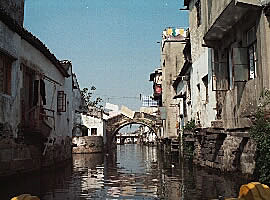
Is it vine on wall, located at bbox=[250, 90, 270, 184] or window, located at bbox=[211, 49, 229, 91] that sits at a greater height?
window, located at bbox=[211, 49, 229, 91]

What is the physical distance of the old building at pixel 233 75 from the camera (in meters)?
9.67

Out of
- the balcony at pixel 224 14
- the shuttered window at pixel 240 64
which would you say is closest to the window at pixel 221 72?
the balcony at pixel 224 14

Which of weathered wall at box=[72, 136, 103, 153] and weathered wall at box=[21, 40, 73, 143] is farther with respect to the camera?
weathered wall at box=[72, 136, 103, 153]

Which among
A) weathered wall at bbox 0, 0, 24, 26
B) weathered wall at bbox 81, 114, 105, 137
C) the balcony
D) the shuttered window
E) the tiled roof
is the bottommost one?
weathered wall at bbox 81, 114, 105, 137

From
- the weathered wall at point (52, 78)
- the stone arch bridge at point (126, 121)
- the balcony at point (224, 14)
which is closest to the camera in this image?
the balcony at point (224, 14)

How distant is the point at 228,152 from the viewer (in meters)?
11.7

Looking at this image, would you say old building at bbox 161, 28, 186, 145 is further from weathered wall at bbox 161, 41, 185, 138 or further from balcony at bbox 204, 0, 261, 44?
balcony at bbox 204, 0, 261, 44

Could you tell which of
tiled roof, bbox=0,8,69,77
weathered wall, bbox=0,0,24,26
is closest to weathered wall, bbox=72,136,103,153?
tiled roof, bbox=0,8,69,77

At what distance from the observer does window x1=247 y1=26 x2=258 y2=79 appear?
1056 cm

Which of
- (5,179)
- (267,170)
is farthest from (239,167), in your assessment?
(5,179)

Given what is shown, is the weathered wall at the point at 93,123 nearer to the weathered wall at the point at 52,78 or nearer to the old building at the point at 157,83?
the old building at the point at 157,83

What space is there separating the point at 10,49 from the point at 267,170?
9195mm

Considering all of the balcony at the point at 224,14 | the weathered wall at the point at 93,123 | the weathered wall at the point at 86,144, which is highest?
the balcony at the point at 224,14

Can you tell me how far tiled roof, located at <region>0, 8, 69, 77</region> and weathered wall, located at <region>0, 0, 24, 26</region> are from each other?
0.47 meters
